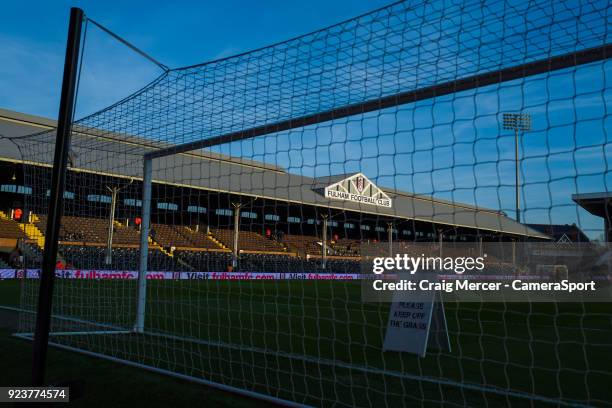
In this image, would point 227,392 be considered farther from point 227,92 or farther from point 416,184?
point 227,92

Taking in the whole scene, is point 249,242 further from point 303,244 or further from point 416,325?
point 416,325

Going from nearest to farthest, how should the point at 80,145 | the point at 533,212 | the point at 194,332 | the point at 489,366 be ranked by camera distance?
the point at 533,212, the point at 489,366, the point at 194,332, the point at 80,145

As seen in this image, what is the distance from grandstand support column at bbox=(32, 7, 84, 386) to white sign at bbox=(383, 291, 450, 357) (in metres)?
3.74

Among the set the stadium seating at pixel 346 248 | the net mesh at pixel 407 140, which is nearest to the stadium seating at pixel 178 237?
the stadium seating at pixel 346 248

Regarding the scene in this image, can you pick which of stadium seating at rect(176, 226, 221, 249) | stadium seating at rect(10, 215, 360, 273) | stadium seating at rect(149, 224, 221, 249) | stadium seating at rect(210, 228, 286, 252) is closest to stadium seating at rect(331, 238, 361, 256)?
stadium seating at rect(10, 215, 360, 273)

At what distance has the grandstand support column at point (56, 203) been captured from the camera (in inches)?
108

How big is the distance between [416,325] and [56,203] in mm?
3956

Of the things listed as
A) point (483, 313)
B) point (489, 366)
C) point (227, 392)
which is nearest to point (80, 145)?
point (227, 392)

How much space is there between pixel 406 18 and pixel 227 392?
10.6ft

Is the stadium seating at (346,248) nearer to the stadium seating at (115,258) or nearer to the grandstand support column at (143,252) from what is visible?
the stadium seating at (115,258)

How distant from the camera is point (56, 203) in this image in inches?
110

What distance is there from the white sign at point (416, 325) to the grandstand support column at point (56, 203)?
374cm

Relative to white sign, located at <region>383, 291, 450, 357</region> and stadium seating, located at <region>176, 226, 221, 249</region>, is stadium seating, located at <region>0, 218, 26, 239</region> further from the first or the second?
white sign, located at <region>383, 291, 450, 357</region>

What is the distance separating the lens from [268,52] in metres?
4.98
